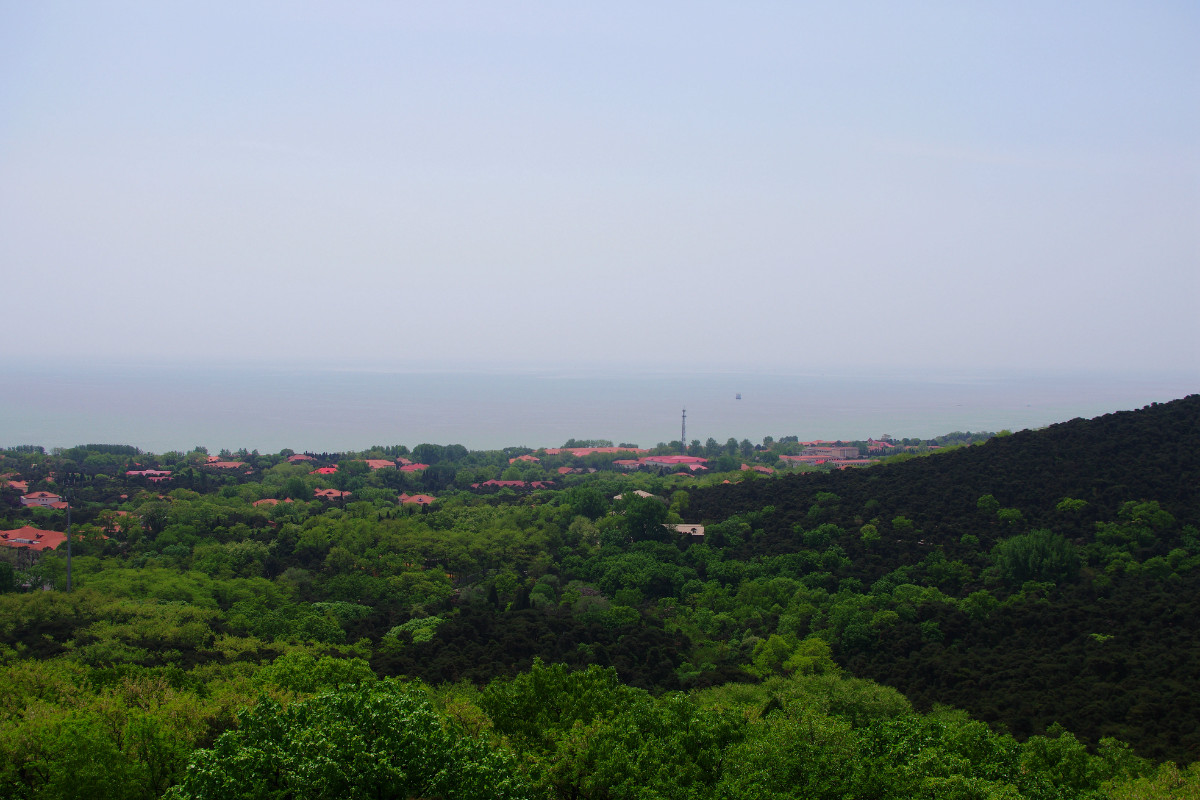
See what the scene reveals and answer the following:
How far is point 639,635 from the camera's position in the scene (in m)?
21.2

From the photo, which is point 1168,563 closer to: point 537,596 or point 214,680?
point 537,596

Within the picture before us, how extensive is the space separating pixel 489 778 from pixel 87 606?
53.0 ft

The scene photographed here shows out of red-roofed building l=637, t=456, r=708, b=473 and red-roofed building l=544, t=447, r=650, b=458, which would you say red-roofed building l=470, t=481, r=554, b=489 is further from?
red-roofed building l=544, t=447, r=650, b=458

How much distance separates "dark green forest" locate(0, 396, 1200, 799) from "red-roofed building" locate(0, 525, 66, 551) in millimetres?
877

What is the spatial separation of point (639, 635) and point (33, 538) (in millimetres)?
22321

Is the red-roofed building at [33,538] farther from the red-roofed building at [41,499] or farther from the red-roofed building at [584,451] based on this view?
the red-roofed building at [584,451]

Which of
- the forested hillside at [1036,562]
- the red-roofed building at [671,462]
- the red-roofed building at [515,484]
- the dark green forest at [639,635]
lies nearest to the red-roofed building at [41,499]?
the dark green forest at [639,635]

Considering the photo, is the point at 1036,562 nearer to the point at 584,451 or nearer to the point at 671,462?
the point at 671,462

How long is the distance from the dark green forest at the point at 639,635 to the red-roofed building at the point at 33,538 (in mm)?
877

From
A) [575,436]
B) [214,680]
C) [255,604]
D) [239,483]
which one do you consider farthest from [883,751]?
[575,436]

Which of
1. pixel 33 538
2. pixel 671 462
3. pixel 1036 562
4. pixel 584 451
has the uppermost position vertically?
pixel 584 451

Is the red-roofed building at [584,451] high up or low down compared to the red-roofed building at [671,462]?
up

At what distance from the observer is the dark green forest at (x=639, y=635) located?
32.8ft

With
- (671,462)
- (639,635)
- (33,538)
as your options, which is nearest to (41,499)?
(33,538)
